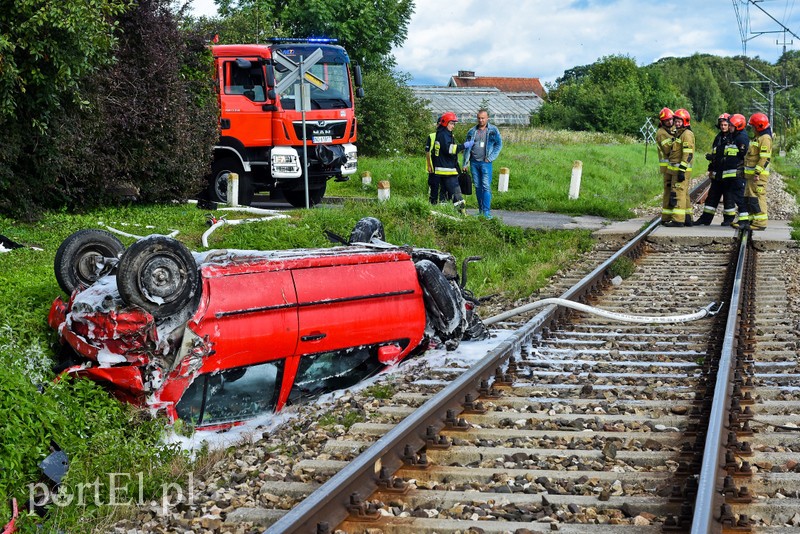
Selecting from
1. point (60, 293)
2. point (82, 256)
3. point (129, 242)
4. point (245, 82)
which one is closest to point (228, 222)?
point (129, 242)

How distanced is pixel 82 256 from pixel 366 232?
2.67m

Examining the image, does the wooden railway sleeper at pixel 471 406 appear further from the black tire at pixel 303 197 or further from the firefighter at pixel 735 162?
the black tire at pixel 303 197

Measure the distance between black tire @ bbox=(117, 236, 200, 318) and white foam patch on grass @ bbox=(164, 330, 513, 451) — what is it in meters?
0.77

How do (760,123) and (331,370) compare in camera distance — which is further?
(760,123)

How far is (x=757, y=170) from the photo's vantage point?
619 inches

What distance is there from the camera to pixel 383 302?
23.4 feet

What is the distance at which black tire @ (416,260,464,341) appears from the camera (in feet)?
24.9

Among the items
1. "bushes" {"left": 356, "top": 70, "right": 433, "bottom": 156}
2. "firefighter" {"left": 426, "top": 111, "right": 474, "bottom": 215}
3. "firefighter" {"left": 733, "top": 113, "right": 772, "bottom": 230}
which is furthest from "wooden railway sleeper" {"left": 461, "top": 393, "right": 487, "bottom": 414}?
"bushes" {"left": 356, "top": 70, "right": 433, "bottom": 156}

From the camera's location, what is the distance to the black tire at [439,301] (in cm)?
760

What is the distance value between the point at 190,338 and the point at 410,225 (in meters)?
8.16

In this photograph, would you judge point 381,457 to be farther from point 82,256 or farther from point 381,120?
point 381,120

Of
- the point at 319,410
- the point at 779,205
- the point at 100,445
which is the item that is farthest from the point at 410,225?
the point at 779,205

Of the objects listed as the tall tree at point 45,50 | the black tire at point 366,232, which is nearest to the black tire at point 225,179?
the tall tree at point 45,50

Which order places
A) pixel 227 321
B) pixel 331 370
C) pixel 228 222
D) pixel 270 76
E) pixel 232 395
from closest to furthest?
pixel 227 321, pixel 232 395, pixel 331 370, pixel 228 222, pixel 270 76
